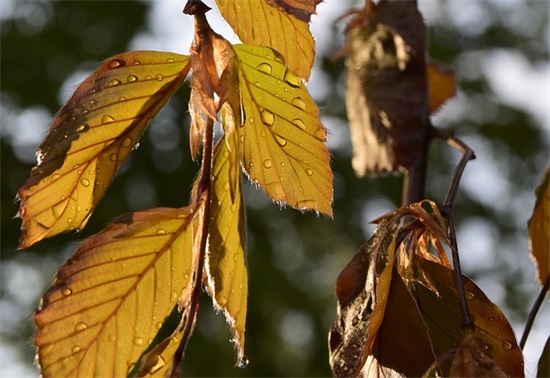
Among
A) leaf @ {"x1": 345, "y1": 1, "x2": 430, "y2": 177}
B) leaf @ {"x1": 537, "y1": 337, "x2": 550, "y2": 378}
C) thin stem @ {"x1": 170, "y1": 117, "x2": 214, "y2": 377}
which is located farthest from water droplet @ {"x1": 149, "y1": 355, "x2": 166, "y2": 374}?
leaf @ {"x1": 345, "y1": 1, "x2": 430, "y2": 177}

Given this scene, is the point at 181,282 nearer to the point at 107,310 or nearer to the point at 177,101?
the point at 107,310

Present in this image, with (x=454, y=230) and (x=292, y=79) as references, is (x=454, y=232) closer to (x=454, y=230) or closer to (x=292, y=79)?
(x=454, y=230)

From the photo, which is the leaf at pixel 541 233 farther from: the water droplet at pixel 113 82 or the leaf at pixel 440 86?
the leaf at pixel 440 86

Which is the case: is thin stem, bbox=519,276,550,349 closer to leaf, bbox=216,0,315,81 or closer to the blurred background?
leaf, bbox=216,0,315,81

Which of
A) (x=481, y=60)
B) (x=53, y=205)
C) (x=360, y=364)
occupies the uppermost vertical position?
(x=53, y=205)

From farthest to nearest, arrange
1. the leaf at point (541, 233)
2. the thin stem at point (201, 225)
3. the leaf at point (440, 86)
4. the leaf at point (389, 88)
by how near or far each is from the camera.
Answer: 1. the leaf at point (440, 86)
2. the leaf at point (389, 88)
3. the leaf at point (541, 233)
4. the thin stem at point (201, 225)

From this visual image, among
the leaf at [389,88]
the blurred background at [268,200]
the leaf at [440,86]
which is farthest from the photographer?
the blurred background at [268,200]

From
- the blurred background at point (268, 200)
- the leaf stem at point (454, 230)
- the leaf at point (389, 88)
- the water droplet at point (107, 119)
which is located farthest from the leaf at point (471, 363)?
the blurred background at point (268, 200)

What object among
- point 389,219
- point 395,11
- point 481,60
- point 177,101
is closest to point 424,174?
point 395,11
